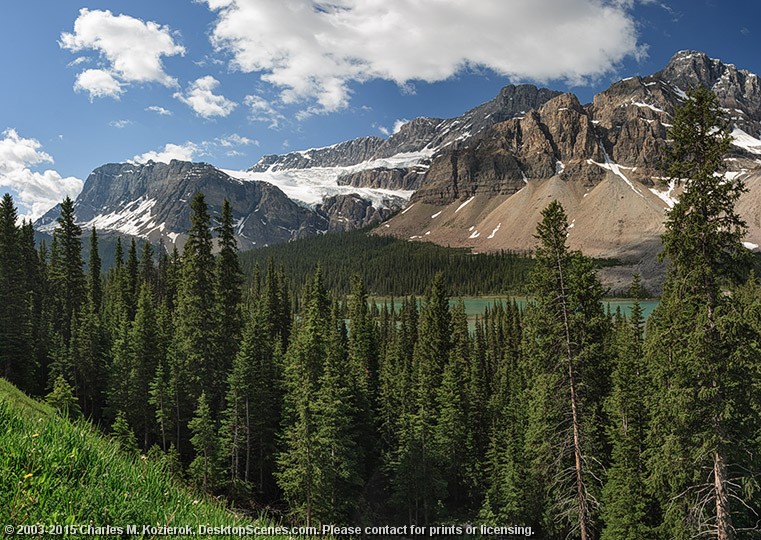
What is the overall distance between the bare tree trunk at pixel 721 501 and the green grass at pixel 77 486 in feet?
48.7

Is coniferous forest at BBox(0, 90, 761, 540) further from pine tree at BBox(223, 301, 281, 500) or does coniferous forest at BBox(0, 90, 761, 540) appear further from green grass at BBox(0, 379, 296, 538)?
green grass at BBox(0, 379, 296, 538)

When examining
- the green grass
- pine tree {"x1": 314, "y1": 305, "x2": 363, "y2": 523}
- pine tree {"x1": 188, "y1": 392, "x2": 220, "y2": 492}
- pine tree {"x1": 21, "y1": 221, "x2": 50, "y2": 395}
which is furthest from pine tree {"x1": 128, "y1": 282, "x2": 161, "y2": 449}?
the green grass

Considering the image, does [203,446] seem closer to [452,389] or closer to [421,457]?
[421,457]

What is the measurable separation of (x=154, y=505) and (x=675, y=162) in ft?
55.1

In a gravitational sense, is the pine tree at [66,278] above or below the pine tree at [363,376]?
above

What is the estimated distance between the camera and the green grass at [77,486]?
324 cm

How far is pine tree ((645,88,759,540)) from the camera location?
13266 millimetres

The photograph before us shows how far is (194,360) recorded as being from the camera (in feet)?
104

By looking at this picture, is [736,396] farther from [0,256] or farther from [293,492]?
[0,256]

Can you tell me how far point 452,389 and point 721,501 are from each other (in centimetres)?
2659

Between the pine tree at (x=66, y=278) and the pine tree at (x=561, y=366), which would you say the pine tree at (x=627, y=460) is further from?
the pine tree at (x=66, y=278)

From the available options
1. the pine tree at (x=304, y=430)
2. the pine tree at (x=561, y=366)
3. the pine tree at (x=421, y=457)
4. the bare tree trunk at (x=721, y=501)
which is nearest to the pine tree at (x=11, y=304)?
the pine tree at (x=304, y=430)

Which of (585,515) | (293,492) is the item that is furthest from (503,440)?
(585,515)

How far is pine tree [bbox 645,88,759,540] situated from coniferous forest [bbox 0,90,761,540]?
0.07 meters
